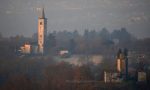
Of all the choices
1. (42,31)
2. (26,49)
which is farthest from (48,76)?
(42,31)

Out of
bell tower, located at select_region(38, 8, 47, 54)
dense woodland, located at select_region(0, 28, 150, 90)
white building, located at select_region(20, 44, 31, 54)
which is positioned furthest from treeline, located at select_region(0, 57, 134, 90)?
bell tower, located at select_region(38, 8, 47, 54)

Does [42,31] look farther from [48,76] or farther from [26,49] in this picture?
[48,76]

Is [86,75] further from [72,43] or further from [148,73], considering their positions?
[72,43]

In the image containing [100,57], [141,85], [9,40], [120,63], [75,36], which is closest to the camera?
[141,85]

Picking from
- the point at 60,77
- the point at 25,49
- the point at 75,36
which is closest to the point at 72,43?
the point at 75,36

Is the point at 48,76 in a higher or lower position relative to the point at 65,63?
lower

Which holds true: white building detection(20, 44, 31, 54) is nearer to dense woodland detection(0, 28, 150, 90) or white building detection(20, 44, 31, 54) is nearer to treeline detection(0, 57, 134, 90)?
dense woodland detection(0, 28, 150, 90)

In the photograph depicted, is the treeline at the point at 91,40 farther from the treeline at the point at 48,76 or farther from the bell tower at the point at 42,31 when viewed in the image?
the treeline at the point at 48,76

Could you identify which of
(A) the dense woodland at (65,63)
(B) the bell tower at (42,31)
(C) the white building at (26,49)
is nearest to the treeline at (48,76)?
(A) the dense woodland at (65,63)

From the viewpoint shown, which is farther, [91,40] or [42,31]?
[42,31]
